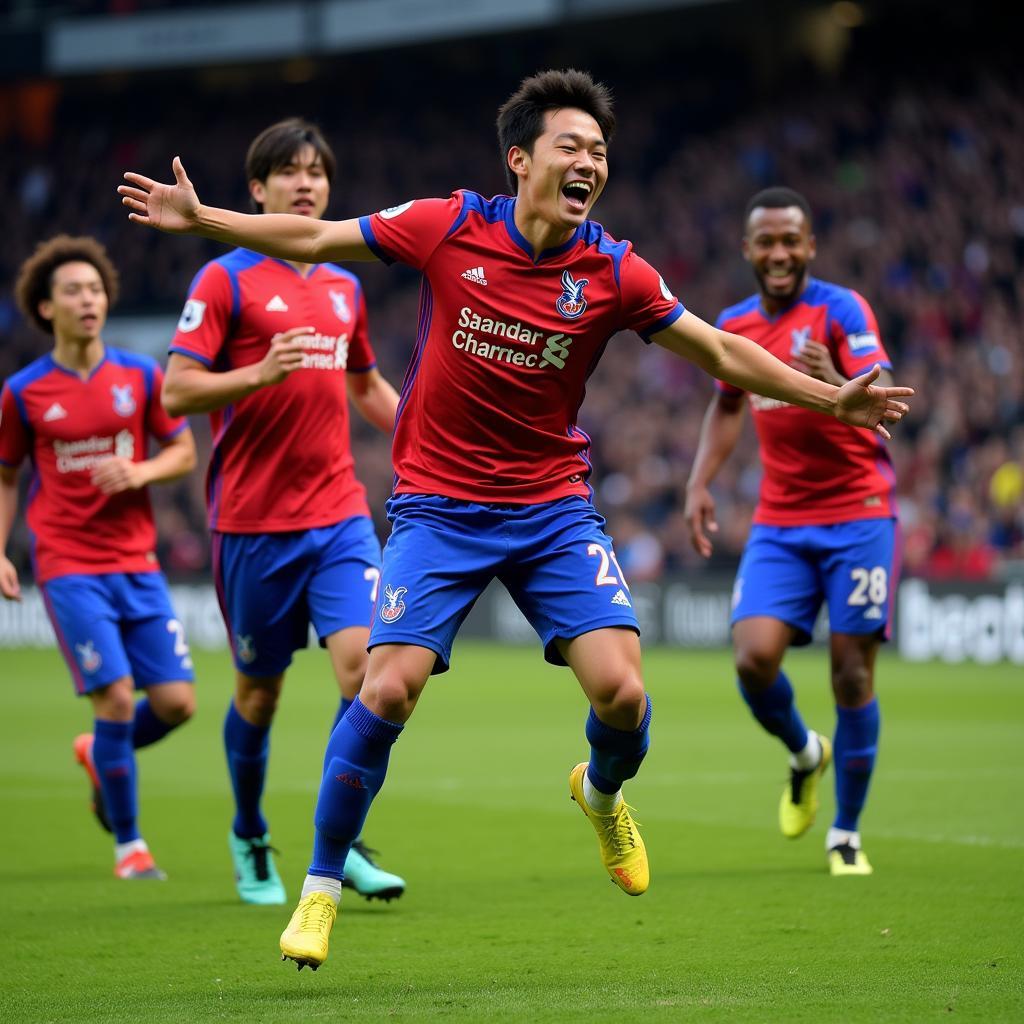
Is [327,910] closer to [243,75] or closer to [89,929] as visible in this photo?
[89,929]

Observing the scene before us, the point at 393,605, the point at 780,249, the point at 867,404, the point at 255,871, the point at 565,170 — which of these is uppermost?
the point at 565,170

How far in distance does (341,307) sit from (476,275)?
6.03 feet

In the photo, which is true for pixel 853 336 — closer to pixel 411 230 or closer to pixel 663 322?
pixel 663 322

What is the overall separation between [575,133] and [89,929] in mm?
3301

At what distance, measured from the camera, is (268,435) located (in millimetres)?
7016

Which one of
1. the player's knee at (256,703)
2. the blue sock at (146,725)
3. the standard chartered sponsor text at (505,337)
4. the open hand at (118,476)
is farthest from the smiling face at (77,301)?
the standard chartered sponsor text at (505,337)

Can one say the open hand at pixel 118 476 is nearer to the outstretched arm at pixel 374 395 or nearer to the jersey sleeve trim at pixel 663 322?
the outstretched arm at pixel 374 395

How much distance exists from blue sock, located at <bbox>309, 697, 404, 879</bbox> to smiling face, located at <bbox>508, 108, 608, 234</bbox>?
160cm

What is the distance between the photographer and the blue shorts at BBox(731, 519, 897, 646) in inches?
303

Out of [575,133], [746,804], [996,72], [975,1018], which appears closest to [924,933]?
[975,1018]

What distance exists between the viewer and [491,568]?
5488 millimetres

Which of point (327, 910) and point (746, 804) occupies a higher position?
point (327, 910)

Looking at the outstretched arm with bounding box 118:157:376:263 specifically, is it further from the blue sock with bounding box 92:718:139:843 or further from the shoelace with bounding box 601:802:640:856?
the blue sock with bounding box 92:718:139:843

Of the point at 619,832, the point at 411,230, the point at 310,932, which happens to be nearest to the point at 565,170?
the point at 411,230
